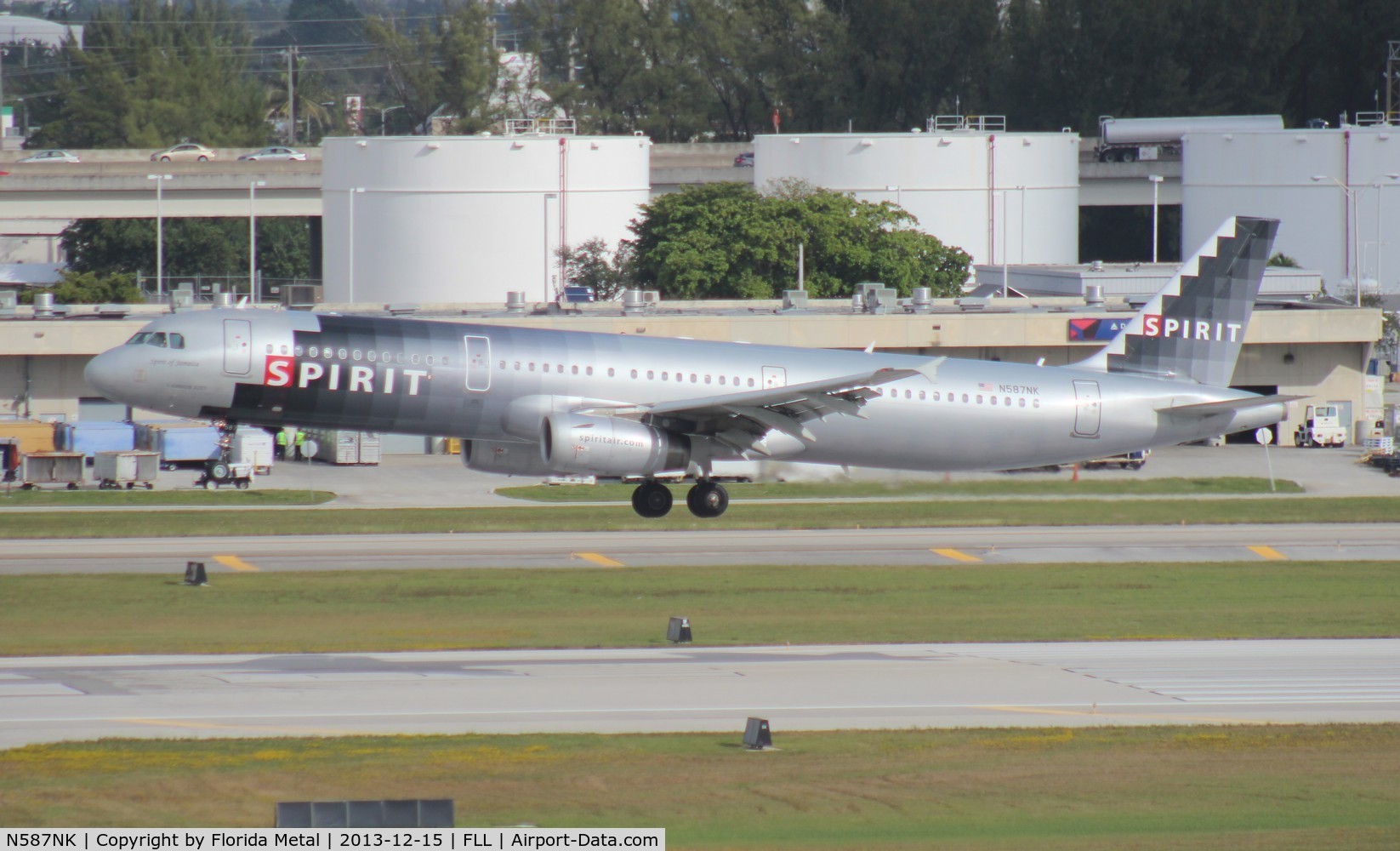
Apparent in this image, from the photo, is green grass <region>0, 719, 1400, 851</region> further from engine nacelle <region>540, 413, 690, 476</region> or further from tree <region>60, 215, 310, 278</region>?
tree <region>60, 215, 310, 278</region>

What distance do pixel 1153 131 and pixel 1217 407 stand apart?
406ft

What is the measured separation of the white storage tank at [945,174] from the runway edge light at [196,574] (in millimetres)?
92867

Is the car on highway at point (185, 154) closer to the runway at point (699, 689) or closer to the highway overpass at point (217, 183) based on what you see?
the highway overpass at point (217, 183)

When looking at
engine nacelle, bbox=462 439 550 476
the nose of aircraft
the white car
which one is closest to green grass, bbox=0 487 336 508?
engine nacelle, bbox=462 439 550 476

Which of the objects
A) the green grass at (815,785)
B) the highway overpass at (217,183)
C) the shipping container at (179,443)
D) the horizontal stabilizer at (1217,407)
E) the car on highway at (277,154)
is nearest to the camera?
the green grass at (815,785)

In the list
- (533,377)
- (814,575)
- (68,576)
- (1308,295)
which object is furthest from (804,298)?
(533,377)

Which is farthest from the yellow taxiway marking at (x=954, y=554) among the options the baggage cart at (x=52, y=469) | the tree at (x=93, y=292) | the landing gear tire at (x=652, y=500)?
the tree at (x=93, y=292)

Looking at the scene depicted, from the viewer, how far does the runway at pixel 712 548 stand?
61.8 meters

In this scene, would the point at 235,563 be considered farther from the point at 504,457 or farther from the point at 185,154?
the point at 185,154

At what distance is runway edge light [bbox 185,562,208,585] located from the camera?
185 feet

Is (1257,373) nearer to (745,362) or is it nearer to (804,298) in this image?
(804,298)

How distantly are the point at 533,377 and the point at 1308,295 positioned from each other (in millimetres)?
84316

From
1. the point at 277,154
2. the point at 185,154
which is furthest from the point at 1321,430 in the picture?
the point at 185,154

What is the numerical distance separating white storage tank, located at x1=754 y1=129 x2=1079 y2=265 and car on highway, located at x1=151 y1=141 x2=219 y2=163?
5777 centimetres
